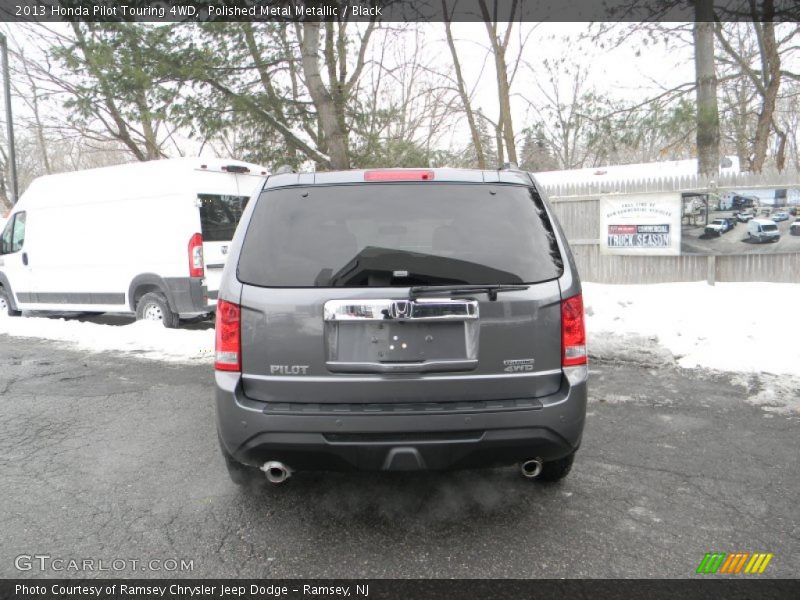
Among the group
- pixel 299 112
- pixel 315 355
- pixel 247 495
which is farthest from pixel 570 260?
pixel 299 112

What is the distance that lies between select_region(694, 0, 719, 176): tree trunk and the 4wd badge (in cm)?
935

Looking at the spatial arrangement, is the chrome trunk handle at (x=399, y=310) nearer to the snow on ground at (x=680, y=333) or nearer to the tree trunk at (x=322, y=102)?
the snow on ground at (x=680, y=333)

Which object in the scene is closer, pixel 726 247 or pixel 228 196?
pixel 228 196

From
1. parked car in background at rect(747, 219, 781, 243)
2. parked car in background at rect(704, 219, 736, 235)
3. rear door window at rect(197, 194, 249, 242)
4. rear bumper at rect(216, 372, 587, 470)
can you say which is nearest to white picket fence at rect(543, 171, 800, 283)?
parked car in background at rect(747, 219, 781, 243)

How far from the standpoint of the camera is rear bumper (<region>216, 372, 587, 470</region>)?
269 centimetres

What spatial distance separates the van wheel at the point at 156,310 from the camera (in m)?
8.64

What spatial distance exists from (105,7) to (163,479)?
9910 millimetres

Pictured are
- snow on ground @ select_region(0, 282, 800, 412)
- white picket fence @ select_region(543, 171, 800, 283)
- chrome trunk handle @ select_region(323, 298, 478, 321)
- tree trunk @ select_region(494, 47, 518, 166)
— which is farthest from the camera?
tree trunk @ select_region(494, 47, 518, 166)

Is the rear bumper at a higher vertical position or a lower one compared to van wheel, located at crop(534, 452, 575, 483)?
higher

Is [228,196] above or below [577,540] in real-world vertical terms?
above

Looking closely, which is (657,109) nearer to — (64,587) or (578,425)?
(578,425)

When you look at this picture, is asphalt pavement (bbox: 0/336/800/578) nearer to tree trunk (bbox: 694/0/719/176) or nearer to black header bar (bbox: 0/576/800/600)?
black header bar (bbox: 0/576/800/600)

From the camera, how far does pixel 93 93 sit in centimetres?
1127

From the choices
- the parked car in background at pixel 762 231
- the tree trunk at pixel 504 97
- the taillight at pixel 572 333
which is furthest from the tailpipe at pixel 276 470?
the tree trunk at pixel 504 97
